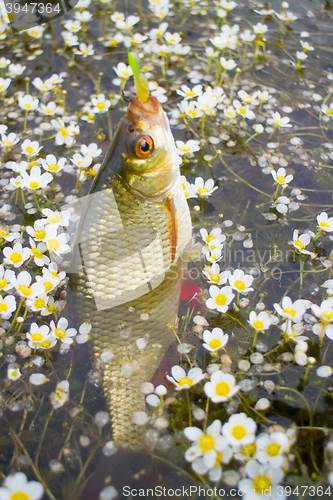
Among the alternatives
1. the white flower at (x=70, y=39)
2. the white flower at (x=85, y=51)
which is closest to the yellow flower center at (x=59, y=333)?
the white flower at (x=85, y=51)

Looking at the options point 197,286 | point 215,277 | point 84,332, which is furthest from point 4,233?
point 215,277

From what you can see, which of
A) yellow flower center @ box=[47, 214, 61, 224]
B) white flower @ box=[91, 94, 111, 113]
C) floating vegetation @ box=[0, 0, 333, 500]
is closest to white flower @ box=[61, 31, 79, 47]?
floating vegetation @ box=[0, 0, 333, 500]

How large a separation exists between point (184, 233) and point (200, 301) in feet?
1.77

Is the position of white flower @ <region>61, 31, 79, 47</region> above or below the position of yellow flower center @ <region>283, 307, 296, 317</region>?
above

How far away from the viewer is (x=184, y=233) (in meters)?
2.67

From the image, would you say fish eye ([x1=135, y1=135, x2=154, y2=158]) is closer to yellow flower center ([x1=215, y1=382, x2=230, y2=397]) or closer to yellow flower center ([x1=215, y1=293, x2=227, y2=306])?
yellow flower center ([x1=215, y1=293, x2=227, y2=306])

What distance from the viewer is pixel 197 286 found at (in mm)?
2762

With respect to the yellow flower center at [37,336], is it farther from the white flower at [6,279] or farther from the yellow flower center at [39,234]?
the yellow flower center at [39,234]

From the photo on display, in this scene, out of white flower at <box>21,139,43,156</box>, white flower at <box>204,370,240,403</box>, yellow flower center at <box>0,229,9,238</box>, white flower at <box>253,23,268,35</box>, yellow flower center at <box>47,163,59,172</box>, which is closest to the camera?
white flower at <box>204,370,240,403</box>

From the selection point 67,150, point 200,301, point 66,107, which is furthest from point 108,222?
point 66,107

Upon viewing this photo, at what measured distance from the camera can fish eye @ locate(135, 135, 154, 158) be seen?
2094mm

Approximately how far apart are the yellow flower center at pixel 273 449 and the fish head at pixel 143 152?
5.16ft

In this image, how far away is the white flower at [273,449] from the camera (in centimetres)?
173

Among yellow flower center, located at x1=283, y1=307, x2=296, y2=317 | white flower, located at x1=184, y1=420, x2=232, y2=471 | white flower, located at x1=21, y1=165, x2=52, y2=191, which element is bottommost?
white flower, located at x1=184, y1=420, x2=232, y2=471
